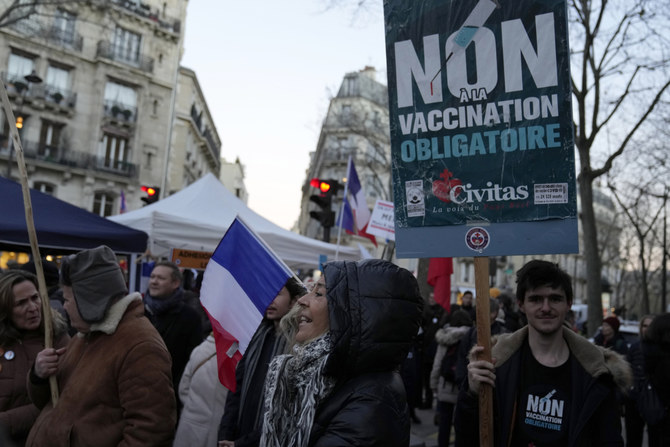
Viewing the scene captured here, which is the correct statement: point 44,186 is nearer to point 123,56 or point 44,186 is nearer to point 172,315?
point 123,56

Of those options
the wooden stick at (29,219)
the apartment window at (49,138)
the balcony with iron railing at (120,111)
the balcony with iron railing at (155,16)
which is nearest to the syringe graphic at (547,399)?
the wooden stick at (29,219)

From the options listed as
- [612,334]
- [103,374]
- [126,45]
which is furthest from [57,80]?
[103,374]

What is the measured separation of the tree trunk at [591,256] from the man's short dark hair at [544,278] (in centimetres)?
1058

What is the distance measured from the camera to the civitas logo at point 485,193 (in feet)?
7.77

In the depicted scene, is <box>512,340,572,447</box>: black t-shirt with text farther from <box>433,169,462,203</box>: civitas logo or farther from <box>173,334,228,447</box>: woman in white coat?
<box>173,334,228,447</box>: woman in white coat

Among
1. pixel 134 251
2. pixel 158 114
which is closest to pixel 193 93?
pixel 158 114

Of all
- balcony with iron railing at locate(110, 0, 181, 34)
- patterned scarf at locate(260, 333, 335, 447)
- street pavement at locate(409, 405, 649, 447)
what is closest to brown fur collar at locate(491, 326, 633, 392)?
patterned scarf at locate(260, 333, 335, 447)

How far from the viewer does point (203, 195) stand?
9297mm

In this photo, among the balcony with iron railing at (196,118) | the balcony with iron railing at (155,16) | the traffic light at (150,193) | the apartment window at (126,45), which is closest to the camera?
the traffic light at (150,193)

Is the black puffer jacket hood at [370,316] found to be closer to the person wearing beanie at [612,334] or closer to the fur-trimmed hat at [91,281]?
the fur-trimmed hat at [91,281]

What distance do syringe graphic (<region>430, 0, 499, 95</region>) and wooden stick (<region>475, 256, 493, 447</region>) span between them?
96cm

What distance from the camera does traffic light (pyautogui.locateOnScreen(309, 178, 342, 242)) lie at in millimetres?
11477

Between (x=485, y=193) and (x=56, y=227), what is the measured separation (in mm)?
4232

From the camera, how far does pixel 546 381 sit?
8.39 feet
